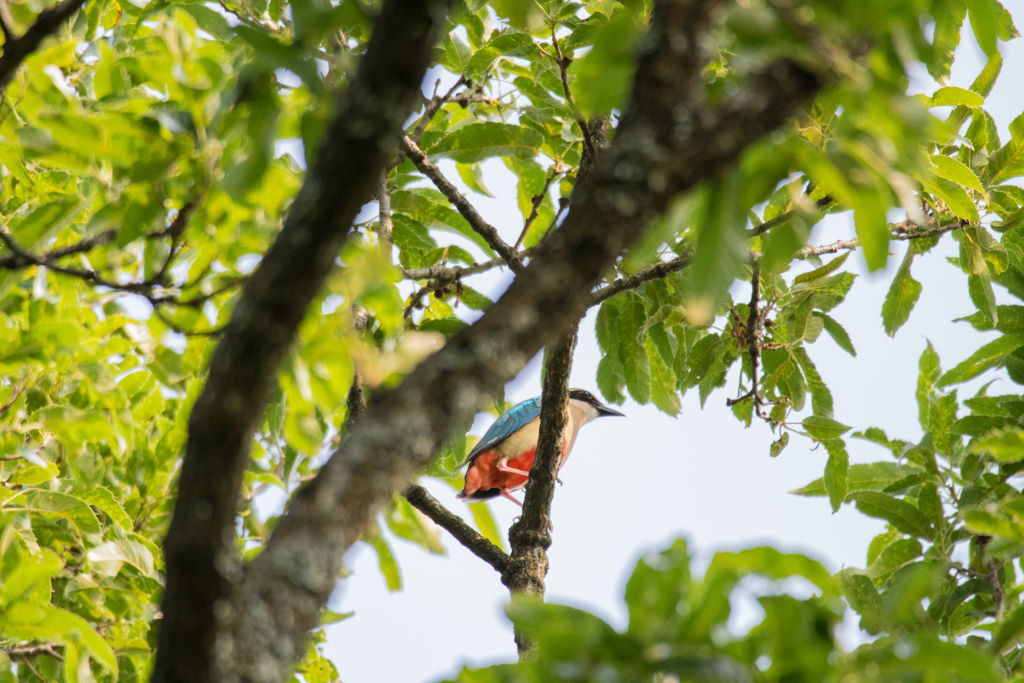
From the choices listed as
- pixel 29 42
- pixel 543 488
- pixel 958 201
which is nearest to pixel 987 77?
pixel 958 201

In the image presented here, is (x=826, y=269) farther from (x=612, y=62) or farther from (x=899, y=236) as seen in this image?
(x=612, y=62)

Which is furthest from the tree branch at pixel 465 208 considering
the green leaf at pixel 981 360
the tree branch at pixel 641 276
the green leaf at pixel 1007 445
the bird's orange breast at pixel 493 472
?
the bird's orange breast at pixel 493 472

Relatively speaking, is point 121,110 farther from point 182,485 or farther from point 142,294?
Result: point 182,485

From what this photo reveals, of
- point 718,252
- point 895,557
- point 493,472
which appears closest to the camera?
point 718,252

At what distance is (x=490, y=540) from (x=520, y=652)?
528mm

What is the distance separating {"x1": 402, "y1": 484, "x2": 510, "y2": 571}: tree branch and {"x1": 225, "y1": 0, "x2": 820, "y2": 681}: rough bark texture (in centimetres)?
196

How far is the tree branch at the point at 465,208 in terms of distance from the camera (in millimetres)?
3121

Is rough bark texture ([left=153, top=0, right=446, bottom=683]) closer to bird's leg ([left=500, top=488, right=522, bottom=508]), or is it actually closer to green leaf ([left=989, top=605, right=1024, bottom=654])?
green leaf ([left=989, top=605, right=1024, bottom=654])

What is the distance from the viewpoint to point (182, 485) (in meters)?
1.15

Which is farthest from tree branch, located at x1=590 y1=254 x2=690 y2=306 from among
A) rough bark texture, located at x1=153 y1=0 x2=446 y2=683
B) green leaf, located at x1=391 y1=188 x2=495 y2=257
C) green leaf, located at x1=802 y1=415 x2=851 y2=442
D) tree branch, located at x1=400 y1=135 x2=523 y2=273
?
rough bark texture, located at x1=153 y1=0 x2=446 y2=683

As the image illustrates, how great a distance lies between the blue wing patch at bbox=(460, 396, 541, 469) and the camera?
7188 millimetres

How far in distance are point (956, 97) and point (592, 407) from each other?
20.9 ft

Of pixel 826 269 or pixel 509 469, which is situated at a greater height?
pixel 509 469

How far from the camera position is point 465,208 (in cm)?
316
